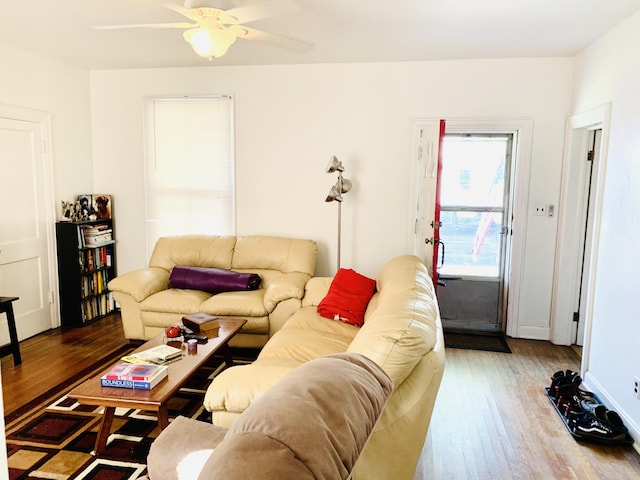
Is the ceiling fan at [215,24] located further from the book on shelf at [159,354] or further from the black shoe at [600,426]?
the black shoe at [600,426]

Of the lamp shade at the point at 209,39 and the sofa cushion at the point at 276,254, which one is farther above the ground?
the lamp shade at the point at 209,39

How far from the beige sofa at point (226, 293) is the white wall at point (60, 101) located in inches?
45.0

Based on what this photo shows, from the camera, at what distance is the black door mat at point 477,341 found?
13.3 feet

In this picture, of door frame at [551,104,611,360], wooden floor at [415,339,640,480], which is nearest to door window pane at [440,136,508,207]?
door frame at [551,104,611,360]

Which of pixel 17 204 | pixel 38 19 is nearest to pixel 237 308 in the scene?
pixel 17 204

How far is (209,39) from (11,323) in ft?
8.70

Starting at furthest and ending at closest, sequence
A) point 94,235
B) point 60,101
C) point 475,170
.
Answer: point 475,170, point 94,235, point 60,101

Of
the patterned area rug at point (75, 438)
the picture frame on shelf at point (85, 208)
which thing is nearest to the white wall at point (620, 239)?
the patterned area rug at point (75, 438)

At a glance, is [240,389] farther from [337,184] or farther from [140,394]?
[337,184]

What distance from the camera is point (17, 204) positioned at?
4000mm

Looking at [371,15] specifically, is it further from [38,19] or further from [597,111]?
[38,19]

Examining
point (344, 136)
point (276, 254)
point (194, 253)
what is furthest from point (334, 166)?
point (194, 253)

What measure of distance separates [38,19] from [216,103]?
1.73m

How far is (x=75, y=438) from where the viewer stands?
2.56 meters
